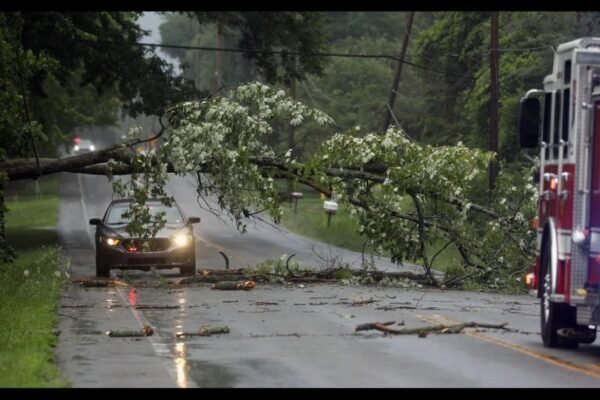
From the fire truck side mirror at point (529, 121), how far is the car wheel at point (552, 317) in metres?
1.28

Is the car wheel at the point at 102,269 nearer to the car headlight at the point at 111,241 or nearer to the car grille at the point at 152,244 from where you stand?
the car headlight at the point at 111,241

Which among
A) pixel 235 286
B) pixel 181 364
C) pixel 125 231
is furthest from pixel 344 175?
pixel 181 364

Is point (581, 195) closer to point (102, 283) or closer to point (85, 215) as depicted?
point (102, 283)

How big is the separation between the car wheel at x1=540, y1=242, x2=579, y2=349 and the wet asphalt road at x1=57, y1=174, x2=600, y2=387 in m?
0.17

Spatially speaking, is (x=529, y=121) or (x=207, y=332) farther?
(x=207, y=332)

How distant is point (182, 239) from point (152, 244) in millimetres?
642

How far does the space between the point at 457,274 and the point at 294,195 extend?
30.8m

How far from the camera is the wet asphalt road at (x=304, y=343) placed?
1188 cm

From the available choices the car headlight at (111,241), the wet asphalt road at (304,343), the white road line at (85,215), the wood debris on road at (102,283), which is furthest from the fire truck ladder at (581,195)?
the white road line at (85,215)

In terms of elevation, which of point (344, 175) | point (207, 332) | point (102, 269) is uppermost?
point (344, 175)

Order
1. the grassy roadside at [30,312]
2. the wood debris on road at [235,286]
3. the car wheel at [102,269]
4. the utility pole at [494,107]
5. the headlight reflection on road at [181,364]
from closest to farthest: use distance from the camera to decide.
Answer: the headlight reflection on road at [181,364] < the grassy roadside at [30,312] < the wood debris on road at [235,286] < the car wheel at [102,269] < the utility pole at [494,107]

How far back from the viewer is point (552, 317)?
46.9ft

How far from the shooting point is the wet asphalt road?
11883 millimetres
